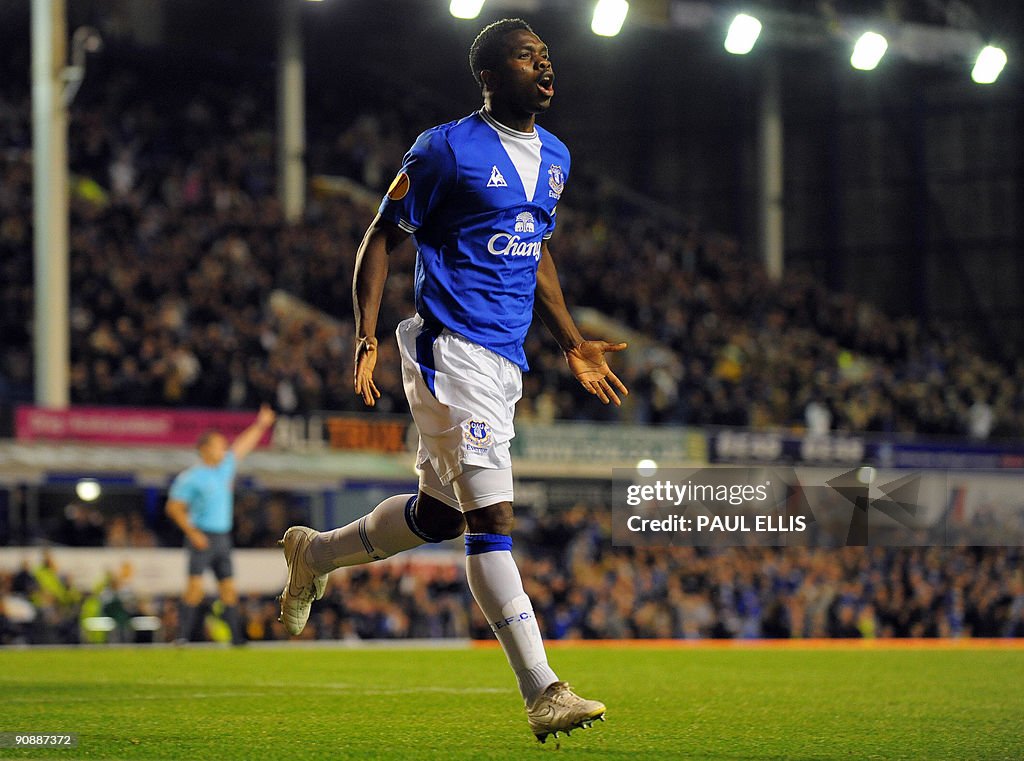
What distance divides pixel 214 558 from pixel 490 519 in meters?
8.44

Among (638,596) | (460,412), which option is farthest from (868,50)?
(460,412)

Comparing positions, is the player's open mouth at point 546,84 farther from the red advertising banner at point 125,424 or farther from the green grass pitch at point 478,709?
the red advertising banner at point 125,424

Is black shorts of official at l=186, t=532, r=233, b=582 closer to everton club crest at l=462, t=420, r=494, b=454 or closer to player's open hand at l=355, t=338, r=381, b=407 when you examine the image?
player's open hand at l=355, t=338, r=381, b=407

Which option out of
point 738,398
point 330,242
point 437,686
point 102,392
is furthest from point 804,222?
point 437,686

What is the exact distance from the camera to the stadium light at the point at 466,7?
17609mm

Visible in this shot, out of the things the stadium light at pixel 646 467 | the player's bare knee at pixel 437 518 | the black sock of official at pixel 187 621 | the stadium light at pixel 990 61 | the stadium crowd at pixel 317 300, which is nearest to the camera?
the player's bare knee at pixel 437 518

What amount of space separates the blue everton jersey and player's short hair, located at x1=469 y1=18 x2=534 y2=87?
177mm

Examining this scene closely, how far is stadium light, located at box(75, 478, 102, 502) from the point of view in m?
21.4

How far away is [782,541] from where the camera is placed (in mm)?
26828

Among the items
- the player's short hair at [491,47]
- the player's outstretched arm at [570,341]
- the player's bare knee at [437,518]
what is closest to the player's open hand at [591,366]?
the player's outstretched arm at [570,341]

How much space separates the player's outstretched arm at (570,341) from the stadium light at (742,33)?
49.2 feet

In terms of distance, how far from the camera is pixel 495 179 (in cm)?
545

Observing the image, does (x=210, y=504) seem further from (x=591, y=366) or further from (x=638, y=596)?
(x=638, y=596)

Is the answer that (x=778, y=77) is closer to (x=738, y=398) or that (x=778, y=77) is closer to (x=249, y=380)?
(x=738, y=398)
